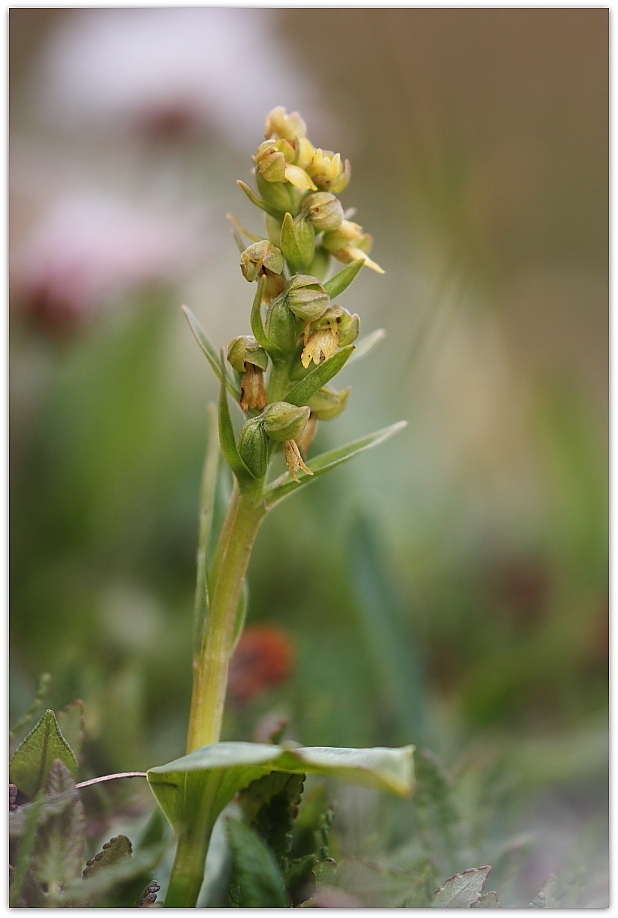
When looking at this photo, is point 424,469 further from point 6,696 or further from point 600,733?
point 6,696

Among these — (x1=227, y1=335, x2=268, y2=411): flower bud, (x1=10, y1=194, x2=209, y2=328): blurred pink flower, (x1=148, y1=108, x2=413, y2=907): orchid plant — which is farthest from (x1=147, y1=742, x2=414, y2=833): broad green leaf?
(x1=10, y1=194, x2=209, y2=328): blurred pink flower

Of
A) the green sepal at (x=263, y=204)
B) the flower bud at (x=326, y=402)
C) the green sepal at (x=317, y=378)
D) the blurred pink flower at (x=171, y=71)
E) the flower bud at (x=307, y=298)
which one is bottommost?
the flower bud at (x=326, y=402)

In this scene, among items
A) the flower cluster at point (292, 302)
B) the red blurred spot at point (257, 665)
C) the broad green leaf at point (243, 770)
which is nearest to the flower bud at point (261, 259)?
the flower cluster at point (292, 302)

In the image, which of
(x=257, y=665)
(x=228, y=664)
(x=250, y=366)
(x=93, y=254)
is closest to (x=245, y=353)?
(x=250, y=366)

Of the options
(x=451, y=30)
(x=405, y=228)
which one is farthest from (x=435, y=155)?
(x=451, y=30)

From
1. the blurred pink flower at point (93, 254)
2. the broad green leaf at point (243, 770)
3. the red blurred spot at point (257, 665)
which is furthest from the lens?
the blurred pink flower at point (93, 254)

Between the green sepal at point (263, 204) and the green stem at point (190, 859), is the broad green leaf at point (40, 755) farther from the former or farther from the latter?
the green sepal at point (263, 204)

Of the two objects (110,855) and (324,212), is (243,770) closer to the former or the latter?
(110,855)
